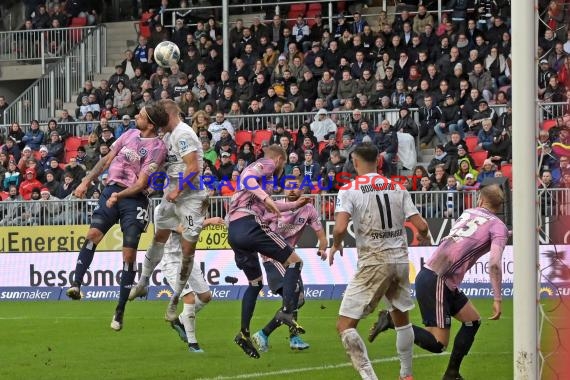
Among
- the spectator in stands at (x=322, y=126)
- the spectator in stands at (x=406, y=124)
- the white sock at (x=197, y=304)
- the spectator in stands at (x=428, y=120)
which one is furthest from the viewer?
the spectator in stands at (x=322, y=126)

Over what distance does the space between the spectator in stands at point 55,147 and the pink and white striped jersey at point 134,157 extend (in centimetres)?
1696

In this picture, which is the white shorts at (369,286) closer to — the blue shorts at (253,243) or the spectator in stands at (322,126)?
the blue shorts at (253,243)

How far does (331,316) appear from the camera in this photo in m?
18.4

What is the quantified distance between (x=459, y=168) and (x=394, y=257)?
15298mm

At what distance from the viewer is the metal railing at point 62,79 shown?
33.7 meters

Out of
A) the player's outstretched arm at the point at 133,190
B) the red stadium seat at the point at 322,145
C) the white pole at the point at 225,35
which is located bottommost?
the player's outstretched arm at the point at 133,190

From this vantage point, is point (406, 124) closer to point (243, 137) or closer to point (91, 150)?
point (243, 137)

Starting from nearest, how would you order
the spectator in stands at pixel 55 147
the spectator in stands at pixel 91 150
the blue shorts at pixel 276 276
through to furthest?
the blue shorts at pixel 276 276 < the spectator in stands at pixel 91 150 < the spectator in stands at pixel 55 147

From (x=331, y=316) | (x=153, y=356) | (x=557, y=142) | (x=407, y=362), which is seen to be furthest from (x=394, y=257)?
(x=331, y=316)

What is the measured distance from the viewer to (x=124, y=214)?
13.2 metres

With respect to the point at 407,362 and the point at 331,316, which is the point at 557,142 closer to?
the point at 407,362

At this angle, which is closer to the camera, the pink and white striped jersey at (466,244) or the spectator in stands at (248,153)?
the pink and white striped jersey at (466,244)

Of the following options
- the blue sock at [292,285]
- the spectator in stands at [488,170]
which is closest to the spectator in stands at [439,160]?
the spectator in stands at [488,170]

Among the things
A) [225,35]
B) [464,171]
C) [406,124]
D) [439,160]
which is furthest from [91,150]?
[464,171]
